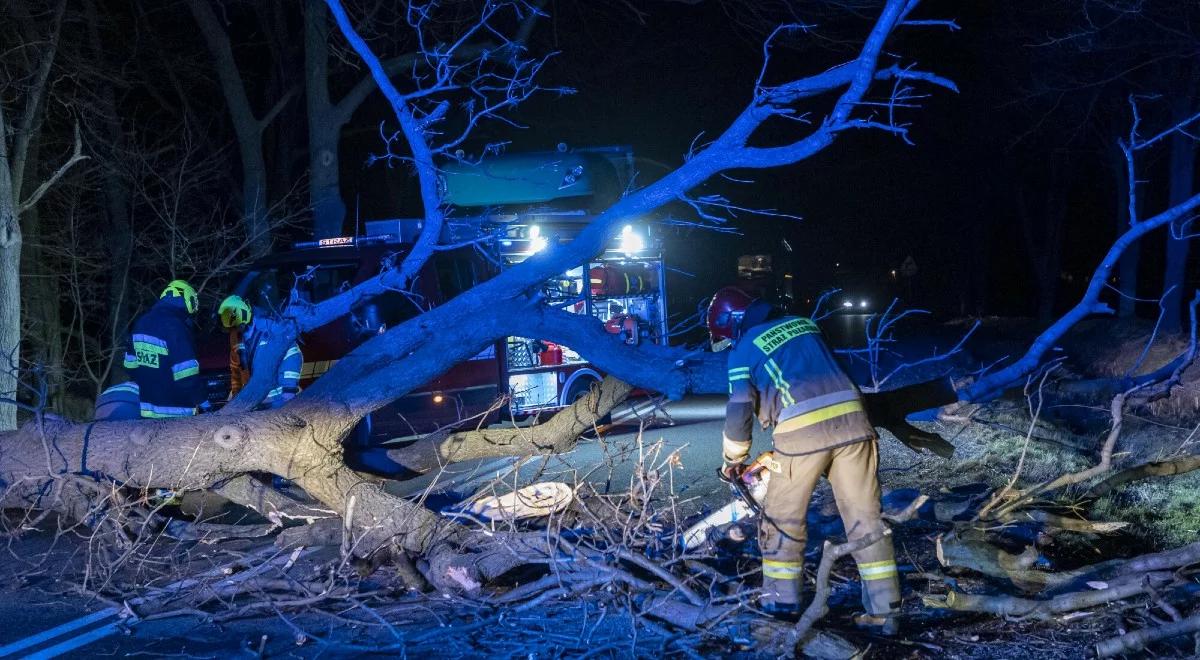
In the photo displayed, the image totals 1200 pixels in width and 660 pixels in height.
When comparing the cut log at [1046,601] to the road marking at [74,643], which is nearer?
the cut log at [1046,601]

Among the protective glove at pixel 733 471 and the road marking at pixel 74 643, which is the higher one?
the protective glove at pixel 733 471

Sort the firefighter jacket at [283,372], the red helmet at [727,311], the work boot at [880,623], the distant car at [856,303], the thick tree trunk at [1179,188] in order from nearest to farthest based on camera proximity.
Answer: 1. the work boot at [880,623]
2. the red helmet at [727,311]
3. the firefighter jacket at [283,372]
4. the thick tree trunk at [1179,188]
5. the distant car at [856,303]

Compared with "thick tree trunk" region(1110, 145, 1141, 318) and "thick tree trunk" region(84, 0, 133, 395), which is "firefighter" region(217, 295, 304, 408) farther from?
"thick tree trunk" region(1110, 145, 1141, 318)

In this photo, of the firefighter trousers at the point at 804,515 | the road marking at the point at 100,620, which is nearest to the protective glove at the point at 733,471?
the firefighter trousers at the point at 804,515

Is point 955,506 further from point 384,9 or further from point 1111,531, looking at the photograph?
point 384,9

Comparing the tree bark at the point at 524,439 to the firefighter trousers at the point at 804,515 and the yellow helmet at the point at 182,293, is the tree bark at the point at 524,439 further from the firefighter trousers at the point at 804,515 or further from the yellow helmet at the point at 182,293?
the firefighter trousers at the point at 804,515

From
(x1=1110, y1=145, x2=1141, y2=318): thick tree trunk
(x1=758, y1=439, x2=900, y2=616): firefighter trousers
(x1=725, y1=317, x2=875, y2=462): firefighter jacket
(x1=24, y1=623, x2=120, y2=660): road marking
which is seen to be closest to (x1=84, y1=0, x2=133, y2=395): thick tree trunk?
(x1=24, y1=623, x2=120, y2=660): road marking

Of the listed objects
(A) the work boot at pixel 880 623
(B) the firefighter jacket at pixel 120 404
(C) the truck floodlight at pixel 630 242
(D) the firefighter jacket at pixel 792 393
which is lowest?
(A) the work boot at pixel 880 623

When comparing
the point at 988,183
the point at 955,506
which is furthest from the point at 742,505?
the point at 988,183

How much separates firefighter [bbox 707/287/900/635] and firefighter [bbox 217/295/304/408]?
3.57m

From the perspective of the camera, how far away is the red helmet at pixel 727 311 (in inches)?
194

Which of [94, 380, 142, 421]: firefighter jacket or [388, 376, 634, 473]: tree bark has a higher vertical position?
[94, 380, 142, 421]: firefighter jacket

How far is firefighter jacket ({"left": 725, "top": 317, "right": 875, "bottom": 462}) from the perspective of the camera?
409 centimetres

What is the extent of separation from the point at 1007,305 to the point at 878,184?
13485 mm
